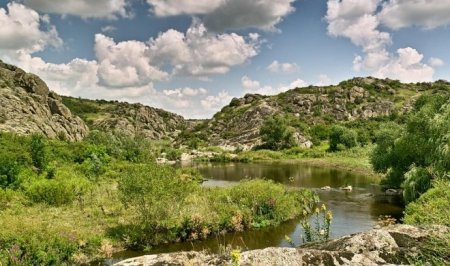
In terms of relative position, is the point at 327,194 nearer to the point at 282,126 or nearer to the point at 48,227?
the point at 48,227

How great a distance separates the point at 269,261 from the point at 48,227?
22.4 m

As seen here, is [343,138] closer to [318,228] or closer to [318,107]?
[318,107]

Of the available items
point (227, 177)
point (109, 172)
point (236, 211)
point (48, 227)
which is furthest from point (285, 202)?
point (227, 177)

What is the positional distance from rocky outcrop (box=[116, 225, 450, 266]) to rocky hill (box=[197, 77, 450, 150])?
430ft

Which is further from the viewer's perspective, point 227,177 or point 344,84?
point 344,84

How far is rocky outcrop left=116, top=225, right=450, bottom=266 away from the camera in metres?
8.27

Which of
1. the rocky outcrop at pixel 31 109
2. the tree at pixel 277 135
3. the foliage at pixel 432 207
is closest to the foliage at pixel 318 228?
the foliage at pixel 432 207

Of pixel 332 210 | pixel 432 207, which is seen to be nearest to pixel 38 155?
pixel 332 210

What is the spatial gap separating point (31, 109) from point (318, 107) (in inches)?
4407

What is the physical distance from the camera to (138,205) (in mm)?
30094

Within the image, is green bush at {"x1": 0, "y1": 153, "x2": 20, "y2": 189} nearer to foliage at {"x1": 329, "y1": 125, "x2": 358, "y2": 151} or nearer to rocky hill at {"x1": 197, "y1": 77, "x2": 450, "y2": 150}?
foliage at {"x1": 329, "y1": 125, "x2": 358, "y2": 151}

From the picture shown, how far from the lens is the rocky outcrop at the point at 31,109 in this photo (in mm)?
85250

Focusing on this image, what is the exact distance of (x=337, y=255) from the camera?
842 centimetres

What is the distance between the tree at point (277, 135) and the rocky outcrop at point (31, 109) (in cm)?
5582
